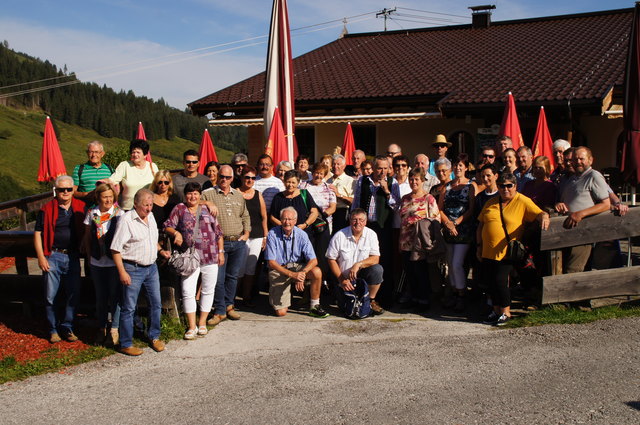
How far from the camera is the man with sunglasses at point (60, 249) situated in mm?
5840

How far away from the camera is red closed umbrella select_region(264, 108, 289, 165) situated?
7.88 m

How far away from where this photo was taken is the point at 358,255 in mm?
6605

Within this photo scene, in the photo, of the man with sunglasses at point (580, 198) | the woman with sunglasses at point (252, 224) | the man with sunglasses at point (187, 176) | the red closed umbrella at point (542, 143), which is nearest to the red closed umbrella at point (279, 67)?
the woman with sunglasses at point (252, 224)

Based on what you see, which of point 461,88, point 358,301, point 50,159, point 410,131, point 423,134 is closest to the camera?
point 358,301

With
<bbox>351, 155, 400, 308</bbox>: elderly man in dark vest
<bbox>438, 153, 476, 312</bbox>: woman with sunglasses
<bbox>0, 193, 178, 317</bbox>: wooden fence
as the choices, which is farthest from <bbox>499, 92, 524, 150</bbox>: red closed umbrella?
<bbox>0, 193, 178, 317</bbox>: wooden fence

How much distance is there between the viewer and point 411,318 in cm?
646

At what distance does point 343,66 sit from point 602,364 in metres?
15.7

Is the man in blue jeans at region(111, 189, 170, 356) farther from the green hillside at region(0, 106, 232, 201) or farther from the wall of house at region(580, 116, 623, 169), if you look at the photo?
the green hillside at region(0, 106, 232, 201)

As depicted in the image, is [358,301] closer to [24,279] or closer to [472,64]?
[24,279]

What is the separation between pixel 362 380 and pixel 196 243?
2.27 m

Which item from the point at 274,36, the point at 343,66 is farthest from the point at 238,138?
the point at 274,36

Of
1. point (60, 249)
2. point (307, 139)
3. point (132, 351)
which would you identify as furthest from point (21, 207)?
point (307, 139)

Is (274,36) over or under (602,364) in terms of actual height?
over

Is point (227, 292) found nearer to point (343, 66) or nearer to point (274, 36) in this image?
point (274, 36)
